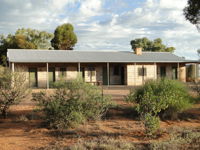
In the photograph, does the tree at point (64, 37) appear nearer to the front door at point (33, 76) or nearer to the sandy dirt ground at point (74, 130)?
the front door at point (33, 76)

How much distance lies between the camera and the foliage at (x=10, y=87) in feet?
26.4

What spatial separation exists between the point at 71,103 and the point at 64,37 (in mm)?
33828

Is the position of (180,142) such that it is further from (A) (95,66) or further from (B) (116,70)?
(B) (116,70)

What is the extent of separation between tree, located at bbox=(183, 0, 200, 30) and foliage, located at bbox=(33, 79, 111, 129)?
17.4 feet

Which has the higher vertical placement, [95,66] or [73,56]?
[73,56]

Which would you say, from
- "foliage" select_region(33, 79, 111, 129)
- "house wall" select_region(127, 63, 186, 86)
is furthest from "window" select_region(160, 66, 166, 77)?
"foliage" select_region(33, 79, 111, 129)

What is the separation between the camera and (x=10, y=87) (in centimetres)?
814

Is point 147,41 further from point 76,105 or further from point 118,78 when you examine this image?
Result: point 76,105

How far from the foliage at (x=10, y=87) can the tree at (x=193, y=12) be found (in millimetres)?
6880

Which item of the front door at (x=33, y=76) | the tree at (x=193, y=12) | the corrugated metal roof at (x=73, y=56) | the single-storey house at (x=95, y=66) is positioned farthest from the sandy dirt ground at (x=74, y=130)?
the front door at (x=33, y=76)

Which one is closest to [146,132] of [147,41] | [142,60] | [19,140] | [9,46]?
[19,140]

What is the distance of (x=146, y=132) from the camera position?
6.13 metres

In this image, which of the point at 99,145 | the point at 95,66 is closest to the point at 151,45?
the point at 95,66

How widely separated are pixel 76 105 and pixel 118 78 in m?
17.7
